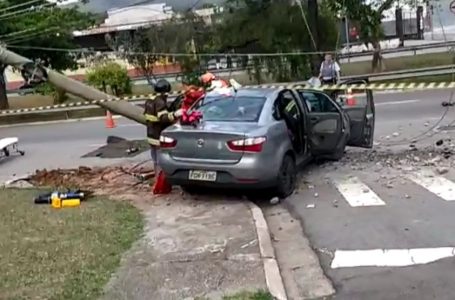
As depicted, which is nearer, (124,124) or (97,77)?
(124,124)

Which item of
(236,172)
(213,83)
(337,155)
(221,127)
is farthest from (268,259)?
(213,83)

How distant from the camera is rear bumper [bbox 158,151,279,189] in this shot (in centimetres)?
981

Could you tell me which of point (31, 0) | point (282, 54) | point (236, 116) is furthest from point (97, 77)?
point (236, 116)

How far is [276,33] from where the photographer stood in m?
29.6

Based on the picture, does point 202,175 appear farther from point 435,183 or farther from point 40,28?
point 40,28

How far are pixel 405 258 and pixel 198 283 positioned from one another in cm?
204

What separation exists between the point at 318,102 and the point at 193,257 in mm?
5390

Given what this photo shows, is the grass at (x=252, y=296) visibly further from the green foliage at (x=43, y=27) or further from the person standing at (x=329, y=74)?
the green foliage at (x=43, y=27)

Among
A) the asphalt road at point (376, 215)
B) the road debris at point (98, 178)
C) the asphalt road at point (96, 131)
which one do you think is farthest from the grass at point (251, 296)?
the asphalt road at point (96, 131)

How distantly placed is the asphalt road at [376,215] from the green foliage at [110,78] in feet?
39.4

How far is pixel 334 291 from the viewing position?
250 inches

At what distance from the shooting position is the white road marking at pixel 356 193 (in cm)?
979

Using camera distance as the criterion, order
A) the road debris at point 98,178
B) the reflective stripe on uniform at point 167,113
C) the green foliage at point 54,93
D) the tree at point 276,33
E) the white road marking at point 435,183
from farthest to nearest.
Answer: the green foliage at point 54,93 → the tree at point 276,33 → the road debris at point 98,178 → the reflective stripe on uniform at point 167,113 → the white road marking at point 435,183

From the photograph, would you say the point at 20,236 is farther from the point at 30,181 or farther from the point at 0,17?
the point at 0,17
